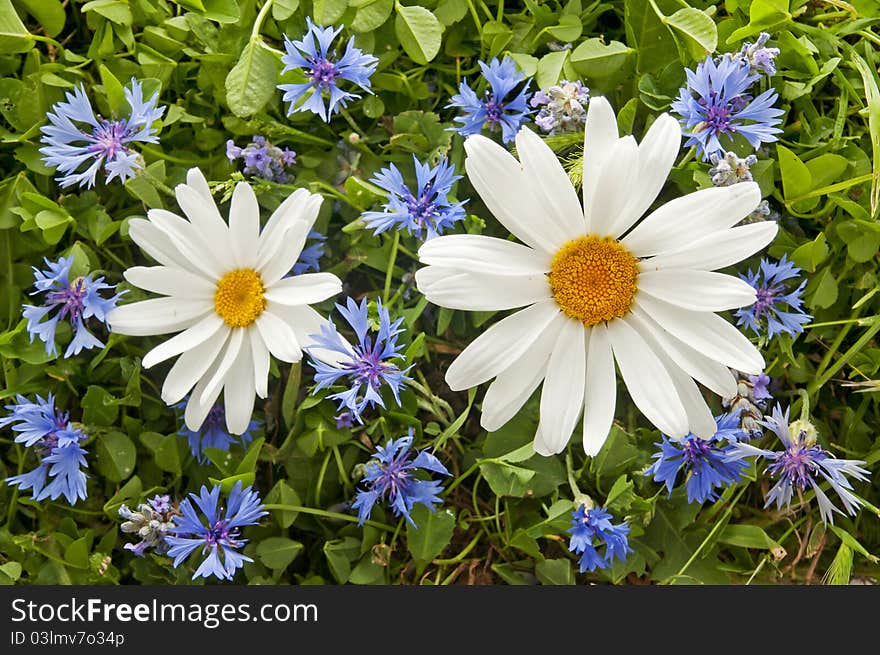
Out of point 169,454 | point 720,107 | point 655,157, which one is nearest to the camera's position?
point 655,157

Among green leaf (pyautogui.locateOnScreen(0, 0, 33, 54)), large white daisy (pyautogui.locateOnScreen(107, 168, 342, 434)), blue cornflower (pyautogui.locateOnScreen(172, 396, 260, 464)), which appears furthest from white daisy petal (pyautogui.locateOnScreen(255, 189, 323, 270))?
green leaf (pyautogui.locateOnScreen(0, 0, 33, 54))

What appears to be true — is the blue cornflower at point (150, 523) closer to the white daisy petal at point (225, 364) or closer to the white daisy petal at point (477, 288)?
the white daisy petal at point (225, 364)

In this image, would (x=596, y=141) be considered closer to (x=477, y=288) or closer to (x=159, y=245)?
(x=477, y=288)

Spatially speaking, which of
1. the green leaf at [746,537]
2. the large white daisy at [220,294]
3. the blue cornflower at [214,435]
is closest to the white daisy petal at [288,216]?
the large white daisy at [220,294]

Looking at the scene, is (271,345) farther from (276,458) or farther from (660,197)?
(660,197)

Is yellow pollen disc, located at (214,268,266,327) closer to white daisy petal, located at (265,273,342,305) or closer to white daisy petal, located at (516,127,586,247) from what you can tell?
white daisy petal, located at (265,273,342,305)

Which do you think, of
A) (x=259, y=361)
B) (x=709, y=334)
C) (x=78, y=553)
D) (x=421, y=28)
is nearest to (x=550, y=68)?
(x=421, y=28)

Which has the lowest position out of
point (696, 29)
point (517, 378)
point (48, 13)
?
point (517, 378)
